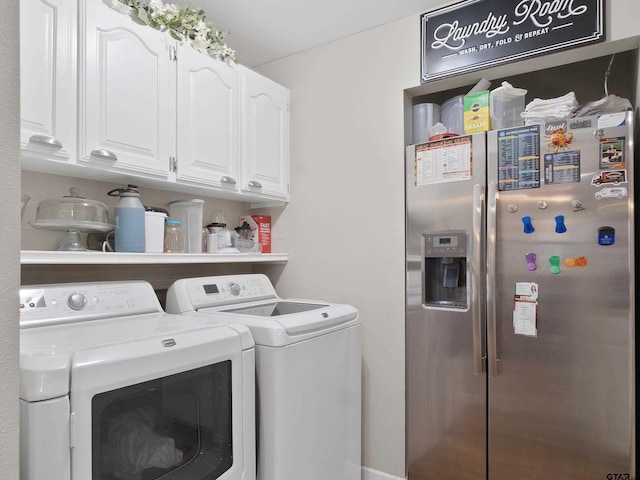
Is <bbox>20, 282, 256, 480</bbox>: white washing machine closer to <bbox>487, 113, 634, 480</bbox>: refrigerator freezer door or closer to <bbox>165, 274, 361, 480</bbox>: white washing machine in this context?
<bbox>165, 274, 361, 480</bbox>: white washing machine

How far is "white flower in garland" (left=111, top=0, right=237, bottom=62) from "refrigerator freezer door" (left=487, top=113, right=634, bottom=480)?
141 centimetres

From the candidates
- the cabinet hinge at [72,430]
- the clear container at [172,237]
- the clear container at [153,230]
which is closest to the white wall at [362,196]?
the clear container at [172,237]

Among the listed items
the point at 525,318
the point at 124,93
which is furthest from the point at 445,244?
the point at 124,93

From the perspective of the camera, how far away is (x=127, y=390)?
1150 millimetres

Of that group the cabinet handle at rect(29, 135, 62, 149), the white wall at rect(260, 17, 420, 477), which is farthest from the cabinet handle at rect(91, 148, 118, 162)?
the white wall at rect(260, 17, 420, 477)

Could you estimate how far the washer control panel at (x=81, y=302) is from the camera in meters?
1.40

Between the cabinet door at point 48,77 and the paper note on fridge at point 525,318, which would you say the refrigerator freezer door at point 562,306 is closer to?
the paper note on fridge at point 525,318

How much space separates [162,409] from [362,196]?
1488 millimetres

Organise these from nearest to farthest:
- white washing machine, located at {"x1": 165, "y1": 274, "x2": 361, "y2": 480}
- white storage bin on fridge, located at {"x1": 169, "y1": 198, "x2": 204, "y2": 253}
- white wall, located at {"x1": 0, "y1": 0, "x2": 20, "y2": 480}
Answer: white wall, located at {"x1": 0, "y1": 0, "x2": 20, "y2": 480}
white washing machine, located at {"x1": 165, "y1": 274, "x2": 361, "y2": 480}
white storage bin on fridge, located at {"x1": 169, "y1": 198, "x2": 204, "y2": 253}

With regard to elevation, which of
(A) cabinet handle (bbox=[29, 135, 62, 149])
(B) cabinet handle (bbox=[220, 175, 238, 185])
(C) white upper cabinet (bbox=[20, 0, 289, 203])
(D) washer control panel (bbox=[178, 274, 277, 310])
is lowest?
(D) washer control panel (bbox=[178, 274, 277, 310])

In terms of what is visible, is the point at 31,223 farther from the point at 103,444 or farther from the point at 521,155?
the point at 521,155

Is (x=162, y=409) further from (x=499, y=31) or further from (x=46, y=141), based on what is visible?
(x=499, y=31)

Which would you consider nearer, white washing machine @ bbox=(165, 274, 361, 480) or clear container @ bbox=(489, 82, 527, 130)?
white washing machine @ bbox=(165, 274, 361, 480)

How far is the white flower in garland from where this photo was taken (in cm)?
174
